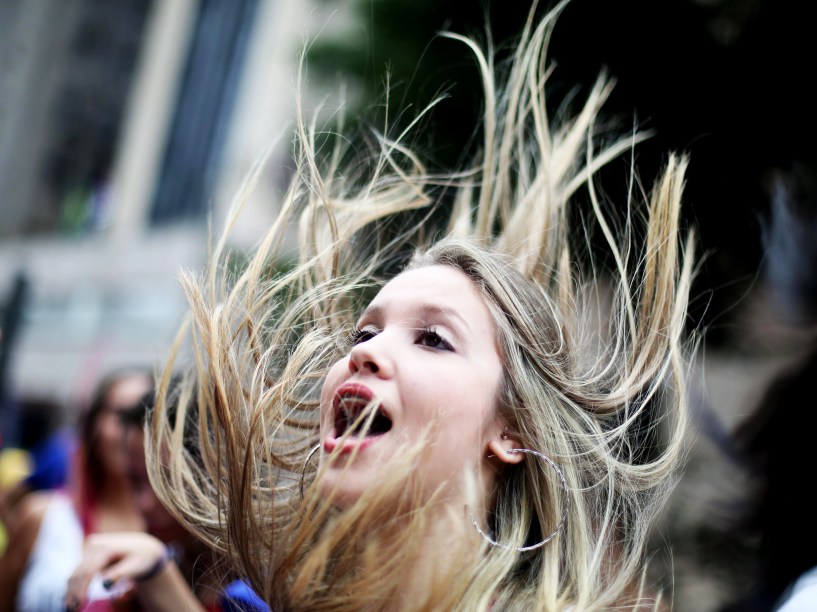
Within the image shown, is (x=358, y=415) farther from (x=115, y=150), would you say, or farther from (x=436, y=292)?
(x=115, y=150)

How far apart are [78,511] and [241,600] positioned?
122 centimetres

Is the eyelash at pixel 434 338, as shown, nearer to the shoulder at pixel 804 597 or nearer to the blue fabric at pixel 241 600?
the blue fabric at pixel 241 600

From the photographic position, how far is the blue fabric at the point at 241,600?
1.91 m

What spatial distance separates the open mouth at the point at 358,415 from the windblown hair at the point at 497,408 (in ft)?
0.36

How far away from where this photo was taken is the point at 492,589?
172 centimetres

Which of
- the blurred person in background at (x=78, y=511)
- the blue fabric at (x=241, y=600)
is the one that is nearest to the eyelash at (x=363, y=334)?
the blue fabric at (x=241, y=600)

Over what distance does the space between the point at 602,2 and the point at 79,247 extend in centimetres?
1511

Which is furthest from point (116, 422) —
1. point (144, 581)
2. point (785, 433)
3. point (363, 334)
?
point (785, 433)

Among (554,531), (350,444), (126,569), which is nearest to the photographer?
Answer: (350,444)

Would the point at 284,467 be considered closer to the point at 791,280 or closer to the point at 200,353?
the point at 200,353

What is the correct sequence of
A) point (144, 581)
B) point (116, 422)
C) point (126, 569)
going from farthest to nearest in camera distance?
point (116, 422)
point (144, 581)
point (126, 569)

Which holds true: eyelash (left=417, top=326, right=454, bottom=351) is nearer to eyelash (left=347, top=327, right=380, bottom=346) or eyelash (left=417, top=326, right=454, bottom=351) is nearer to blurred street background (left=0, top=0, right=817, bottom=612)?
eyelash (left=347, top=327, right=380, bottom=346)

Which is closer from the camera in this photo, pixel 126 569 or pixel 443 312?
pixel 443 312

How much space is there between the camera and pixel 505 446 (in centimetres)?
186
